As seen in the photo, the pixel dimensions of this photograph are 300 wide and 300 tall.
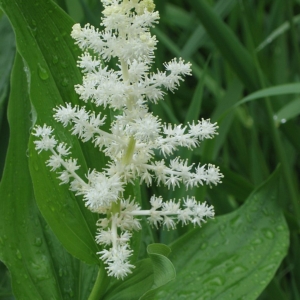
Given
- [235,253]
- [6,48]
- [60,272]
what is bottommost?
[235,253]

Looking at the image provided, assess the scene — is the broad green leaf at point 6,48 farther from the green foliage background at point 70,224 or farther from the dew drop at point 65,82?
the dew drop at point 65,82

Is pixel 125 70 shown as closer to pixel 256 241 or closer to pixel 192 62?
pixel 256 241

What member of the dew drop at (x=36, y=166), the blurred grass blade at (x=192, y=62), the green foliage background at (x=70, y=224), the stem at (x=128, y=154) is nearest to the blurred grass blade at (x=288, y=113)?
the green foliage background at (x=70, y=224)

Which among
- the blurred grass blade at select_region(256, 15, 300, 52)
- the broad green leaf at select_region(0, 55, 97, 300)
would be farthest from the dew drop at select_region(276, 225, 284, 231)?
the blurred grass blade at select_region(256, 15, 300, 52)

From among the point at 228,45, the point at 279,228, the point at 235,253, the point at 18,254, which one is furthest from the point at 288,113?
the point at 18,254

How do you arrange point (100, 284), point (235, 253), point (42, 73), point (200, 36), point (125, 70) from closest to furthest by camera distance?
point (125, 70) → point (100, 284) → point (42, 73) → point (235, 253) → point (200, 36)

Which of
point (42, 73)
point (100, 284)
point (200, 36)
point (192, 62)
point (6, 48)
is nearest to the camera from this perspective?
point (100, 284)

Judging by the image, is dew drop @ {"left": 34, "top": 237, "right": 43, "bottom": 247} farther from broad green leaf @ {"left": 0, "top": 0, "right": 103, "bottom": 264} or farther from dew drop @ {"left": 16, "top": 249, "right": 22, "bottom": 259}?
broad green leaf @ {"left": 0, "top": 0, "right": 103, "bottom": 264}
